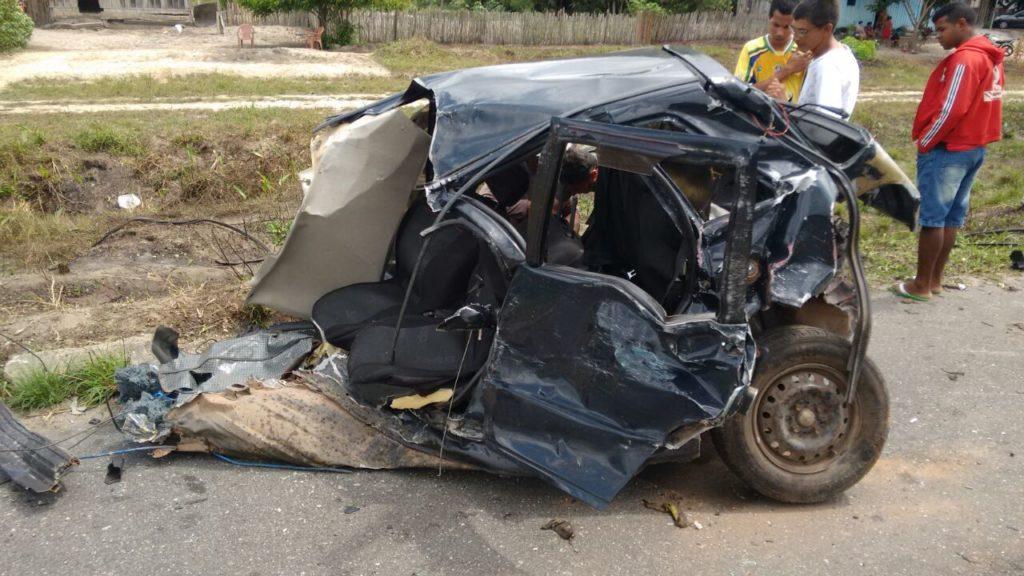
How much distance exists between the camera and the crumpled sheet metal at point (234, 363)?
13.1 ft

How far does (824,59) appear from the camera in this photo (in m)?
4.95

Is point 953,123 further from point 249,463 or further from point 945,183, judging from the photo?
point 249,463

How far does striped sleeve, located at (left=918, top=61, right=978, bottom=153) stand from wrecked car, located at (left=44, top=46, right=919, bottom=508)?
6.13ft

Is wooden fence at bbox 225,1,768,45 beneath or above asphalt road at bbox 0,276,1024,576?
above

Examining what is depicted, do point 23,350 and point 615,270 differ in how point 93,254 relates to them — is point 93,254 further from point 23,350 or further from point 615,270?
point 615,270

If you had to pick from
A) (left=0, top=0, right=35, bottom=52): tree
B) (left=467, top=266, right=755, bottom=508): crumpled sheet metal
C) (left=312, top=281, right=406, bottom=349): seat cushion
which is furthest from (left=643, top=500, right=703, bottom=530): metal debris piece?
(left=0, top=0, right=35, bottom=52): tree

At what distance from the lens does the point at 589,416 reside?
10.3 ft

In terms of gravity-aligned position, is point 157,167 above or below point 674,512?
above

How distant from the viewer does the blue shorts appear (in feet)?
18.1

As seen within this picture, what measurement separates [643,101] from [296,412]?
2.14 m

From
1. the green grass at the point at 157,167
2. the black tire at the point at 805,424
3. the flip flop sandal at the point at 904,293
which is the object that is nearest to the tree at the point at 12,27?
the green grass at the point at 157,167

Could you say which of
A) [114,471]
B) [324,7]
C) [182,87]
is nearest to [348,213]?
[114,471]

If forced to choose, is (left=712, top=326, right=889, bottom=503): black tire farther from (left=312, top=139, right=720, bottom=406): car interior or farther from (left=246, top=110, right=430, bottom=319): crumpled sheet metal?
(left=246, top=110, right=430, bottom=319): crumpled sheet metal

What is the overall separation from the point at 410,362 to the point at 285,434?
2.23ft
